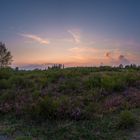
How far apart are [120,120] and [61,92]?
716cm

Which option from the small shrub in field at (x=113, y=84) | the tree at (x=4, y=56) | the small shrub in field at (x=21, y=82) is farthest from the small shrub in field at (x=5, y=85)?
the tree at (x=4, y=56)

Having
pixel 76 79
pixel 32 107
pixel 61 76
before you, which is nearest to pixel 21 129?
pixel 32 107

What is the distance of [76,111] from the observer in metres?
13.8

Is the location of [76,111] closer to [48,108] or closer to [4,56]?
[48,108]

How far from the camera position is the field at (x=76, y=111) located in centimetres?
1199

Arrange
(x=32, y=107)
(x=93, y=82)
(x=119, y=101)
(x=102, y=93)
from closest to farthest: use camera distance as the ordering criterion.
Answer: (x=32, y=107) < (x=119, y=101) < (x=102, y=93) < (x=93, y=82)

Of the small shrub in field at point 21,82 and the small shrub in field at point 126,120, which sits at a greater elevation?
the small shrub in field at point 21,82

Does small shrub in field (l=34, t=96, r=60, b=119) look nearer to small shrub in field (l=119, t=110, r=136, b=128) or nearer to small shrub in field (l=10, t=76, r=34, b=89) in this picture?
small shrub in field (l=119, t=110, r=136, b=128)

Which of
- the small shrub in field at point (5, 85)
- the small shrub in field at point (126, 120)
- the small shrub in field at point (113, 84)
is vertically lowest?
the small shrub in field at point (126, 120)

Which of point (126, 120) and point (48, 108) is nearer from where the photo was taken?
point (126, 120)

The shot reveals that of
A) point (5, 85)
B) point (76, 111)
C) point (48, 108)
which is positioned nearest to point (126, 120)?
point (76, 111)

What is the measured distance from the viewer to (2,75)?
25688 millimetres

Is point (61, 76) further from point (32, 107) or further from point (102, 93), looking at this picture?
point (32, 107)

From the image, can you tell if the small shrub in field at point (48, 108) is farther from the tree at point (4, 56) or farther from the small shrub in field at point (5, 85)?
the tree at point (4, 56)
